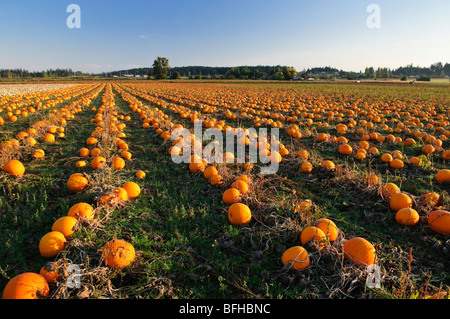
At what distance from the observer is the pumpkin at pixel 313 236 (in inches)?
123

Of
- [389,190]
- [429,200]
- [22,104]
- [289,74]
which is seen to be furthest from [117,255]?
[289,74]

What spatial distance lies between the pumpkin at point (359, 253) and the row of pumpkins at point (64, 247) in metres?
2.65

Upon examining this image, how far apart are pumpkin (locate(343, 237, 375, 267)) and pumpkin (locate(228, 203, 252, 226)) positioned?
1.40 metres

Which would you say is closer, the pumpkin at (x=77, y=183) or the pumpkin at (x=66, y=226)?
the pumpkin at (x=66, y=226)

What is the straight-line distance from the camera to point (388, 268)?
9.63ft

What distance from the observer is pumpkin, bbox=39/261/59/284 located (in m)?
2.63

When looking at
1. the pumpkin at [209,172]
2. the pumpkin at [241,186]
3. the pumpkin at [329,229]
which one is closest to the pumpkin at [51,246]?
the pumpkin at [241,186]

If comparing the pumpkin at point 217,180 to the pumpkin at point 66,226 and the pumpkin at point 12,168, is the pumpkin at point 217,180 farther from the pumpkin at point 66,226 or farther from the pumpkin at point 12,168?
the pumpkin at point 12,168

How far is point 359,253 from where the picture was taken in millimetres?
2922

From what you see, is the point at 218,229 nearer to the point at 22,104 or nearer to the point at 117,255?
the point at 117,255

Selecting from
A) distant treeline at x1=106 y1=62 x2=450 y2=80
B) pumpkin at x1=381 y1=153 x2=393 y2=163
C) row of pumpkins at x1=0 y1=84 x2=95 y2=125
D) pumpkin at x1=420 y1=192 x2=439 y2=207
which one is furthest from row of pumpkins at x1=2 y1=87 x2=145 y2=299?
distant treeline at x1=106 y1=62 x2=450 y2=80

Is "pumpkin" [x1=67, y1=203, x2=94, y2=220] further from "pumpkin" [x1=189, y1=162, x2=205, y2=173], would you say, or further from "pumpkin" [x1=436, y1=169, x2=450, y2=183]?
"pumpkin" [x1=436, y1=169, x2=450, y2=183]

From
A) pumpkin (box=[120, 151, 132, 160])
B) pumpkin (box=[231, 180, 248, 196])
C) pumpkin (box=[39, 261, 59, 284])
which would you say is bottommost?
pumpkin (box=[39, 261, 59, 284])
